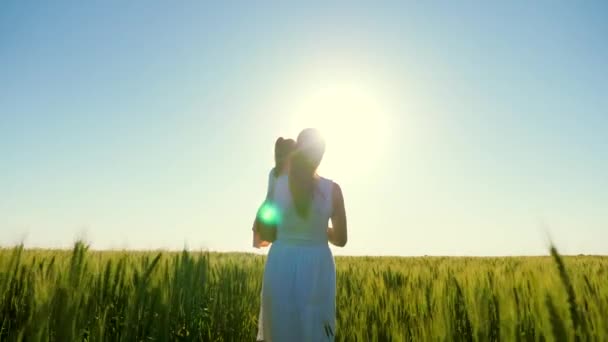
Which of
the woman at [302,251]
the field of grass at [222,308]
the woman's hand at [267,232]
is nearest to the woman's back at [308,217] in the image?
the woman at [302,251]

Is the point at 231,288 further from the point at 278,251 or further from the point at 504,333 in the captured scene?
the point at 504,333

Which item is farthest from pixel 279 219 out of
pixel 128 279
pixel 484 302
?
pixel 484 302

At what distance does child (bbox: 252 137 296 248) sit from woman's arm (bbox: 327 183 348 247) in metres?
0.36

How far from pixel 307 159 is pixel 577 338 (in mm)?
2025

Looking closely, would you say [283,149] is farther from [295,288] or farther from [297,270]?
[295,288]

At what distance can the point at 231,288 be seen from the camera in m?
4.65

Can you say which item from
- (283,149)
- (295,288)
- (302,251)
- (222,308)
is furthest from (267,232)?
(222,308)

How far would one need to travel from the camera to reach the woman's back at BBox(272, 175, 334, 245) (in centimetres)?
284

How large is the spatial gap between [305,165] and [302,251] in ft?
1.81

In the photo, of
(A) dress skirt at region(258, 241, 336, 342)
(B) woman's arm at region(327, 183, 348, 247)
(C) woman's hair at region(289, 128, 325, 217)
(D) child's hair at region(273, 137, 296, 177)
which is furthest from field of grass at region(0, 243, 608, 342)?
(D) child's hair at region(273, 137, 296, 177)

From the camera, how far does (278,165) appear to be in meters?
2.99

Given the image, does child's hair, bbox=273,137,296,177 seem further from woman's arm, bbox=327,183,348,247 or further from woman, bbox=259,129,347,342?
woman's arm, bbox=327,183,348,247

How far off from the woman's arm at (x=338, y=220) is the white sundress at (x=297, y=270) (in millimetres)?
45

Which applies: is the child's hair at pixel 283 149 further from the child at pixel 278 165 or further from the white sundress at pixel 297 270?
the white sundress at pixel 297 270
